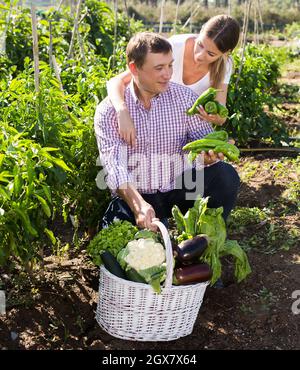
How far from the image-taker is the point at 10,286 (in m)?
2.94

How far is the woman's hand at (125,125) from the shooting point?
2818mm

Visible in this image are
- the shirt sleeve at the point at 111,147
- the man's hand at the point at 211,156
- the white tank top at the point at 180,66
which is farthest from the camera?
the white tank top at the point at 180,66

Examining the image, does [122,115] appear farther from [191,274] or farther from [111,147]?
[191,274]

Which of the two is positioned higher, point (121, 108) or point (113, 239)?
point (121, 108)

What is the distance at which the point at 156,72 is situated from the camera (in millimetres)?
2785

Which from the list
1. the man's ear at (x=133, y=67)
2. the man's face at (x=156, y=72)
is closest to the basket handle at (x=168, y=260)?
the man's face at (x=156, y=72)

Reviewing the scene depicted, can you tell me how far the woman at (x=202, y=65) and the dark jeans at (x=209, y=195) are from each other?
280mm

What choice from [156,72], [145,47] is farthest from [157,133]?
[145,47]

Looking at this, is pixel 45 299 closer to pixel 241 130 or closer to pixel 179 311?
pixel 179 311

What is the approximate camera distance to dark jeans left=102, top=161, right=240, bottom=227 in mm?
2926

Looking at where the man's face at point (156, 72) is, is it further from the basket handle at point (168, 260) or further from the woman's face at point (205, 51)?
the basket handle at point (168, 260)

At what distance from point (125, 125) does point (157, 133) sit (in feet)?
0.78

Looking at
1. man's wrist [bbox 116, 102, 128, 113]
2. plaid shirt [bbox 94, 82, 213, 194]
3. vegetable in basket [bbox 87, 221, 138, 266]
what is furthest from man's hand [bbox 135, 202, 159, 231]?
man's wrist [bbox 116, 102, 128, 113]
